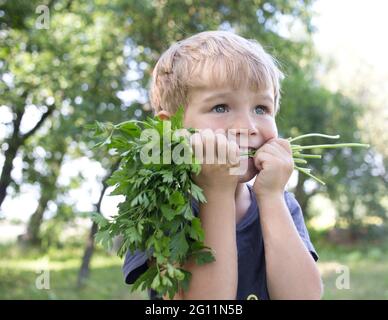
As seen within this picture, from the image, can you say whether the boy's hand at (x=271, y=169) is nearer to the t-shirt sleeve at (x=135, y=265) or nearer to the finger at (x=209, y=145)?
the finger at (x=209, y=145)

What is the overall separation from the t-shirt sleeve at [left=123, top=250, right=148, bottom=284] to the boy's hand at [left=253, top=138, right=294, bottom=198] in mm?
372

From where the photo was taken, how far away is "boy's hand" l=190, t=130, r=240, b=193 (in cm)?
127

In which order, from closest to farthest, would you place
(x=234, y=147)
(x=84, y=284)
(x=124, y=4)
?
(x=234, y=147) → (x=124, y=4) → (x=84, y=284)

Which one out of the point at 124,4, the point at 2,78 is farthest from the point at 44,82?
the point at 124,4

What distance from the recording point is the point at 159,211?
1.29 meters

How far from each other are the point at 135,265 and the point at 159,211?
260mm

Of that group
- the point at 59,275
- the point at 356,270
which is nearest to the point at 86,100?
the point at 59,275

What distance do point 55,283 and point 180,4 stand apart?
4.88 m

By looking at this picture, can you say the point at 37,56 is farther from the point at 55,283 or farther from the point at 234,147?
the point at 234,147

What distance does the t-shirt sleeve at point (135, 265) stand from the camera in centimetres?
146

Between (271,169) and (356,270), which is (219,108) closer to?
(271,169)

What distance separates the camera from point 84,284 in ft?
26.5

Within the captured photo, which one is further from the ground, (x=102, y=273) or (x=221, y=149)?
(x=102, y=273)

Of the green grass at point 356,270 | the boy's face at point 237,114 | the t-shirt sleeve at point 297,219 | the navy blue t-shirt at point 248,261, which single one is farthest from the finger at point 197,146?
the green grass at point 356,270
